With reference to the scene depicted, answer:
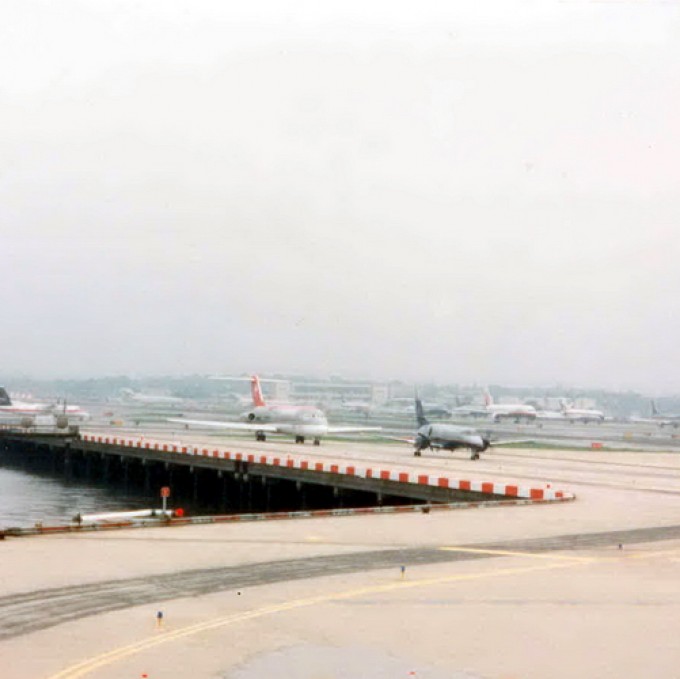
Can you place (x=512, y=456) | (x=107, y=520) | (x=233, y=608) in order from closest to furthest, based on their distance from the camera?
(x=233, y=608), (x=107, y=520), (x=512, y=456)

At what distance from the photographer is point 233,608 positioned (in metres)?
22.0

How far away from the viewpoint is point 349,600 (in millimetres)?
23203

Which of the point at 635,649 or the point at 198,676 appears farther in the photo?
the point at 635,649

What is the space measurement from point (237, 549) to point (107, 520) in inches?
707

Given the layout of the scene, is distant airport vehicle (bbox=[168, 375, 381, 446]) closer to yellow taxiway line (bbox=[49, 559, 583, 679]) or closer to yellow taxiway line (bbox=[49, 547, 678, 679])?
yellow taxiway line (bbox=[49, 547, 678, 679])

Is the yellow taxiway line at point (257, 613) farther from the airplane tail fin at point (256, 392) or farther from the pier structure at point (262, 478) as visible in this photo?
the airplane tail fin at point (256, 392)

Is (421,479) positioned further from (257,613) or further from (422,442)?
(257,613)

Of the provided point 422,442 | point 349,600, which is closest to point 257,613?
point 349,600

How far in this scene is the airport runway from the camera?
1766cm

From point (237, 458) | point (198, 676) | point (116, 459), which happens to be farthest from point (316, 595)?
point (116, 459)

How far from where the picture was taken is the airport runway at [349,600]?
17.7m

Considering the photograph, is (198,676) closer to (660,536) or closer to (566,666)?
(566,666)

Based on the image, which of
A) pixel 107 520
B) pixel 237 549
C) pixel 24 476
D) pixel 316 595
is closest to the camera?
pixel 316 595

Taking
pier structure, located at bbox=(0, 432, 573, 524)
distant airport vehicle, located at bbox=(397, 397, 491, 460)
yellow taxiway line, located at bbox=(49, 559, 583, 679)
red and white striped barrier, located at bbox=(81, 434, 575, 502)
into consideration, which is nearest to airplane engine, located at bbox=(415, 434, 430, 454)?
distant airport vehicle, located at bbox=(397, 397, 491, 460)
